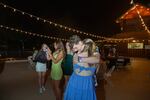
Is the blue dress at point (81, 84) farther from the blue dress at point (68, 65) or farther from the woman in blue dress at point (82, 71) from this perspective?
the blue dress at point (68, 65)

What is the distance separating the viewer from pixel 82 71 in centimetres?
448

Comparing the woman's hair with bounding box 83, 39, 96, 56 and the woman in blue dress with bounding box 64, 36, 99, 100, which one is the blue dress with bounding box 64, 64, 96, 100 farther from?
the woman's hair with bounding box 83, 39, 96, 56

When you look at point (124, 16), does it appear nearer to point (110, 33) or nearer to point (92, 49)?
point (110, 33)

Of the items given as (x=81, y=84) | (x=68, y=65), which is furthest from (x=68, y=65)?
(x=81, y=84)

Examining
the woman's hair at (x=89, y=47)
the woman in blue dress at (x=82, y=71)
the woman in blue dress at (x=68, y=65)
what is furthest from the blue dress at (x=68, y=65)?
the woman's hair at (x=89, y=47)

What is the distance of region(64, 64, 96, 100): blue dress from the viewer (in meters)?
4.49

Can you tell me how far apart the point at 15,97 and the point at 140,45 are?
102 feet

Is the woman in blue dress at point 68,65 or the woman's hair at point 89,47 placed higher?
the woman's hair at point 89,47

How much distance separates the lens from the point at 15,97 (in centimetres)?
771

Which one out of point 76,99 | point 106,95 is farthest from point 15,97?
point 76,99

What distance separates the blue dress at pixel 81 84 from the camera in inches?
177

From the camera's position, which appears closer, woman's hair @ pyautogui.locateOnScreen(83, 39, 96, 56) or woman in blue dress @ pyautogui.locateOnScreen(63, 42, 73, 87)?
woman's hair @ pyautogui.locateOnScreen(83, 39, 96, 56)

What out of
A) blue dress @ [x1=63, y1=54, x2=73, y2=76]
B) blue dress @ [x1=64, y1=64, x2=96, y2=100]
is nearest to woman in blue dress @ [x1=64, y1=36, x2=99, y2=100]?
blue dress @ [x1=64, y1=64, x2=96, y2=100]

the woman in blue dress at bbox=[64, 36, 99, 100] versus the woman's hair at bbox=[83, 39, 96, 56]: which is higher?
Answer: the woman's hair at bbox=[83, 39, 96, 56]
